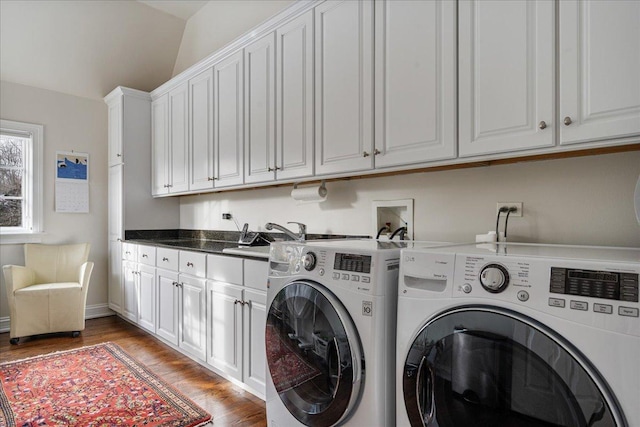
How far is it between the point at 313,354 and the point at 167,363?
1.85m

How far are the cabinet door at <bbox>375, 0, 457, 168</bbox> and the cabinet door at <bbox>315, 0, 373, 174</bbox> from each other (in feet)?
0.23

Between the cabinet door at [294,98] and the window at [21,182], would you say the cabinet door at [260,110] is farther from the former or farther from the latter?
the window at [21,182]

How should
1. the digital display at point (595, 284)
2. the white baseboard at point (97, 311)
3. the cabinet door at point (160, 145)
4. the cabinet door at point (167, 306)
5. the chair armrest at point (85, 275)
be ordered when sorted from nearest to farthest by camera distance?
1. the digital display at point (595, 284)
2. the cabinet door at point (167, 306)
3. the chair armrest at point (85, 275)
4. the cabinet door at point (160, 145)
5. the white baseboard at point (97, 311)

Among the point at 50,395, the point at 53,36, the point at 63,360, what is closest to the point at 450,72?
the point at 50,395

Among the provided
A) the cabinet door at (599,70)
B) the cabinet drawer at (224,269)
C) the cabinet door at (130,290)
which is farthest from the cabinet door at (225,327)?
the cabinet door at (599,70)

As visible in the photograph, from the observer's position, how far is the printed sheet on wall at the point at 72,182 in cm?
410

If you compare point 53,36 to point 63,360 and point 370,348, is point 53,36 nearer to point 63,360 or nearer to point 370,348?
point 63,360

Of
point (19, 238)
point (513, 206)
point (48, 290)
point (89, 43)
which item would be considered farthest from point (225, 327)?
point (89, 43)

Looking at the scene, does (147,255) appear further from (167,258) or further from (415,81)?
(415,81)

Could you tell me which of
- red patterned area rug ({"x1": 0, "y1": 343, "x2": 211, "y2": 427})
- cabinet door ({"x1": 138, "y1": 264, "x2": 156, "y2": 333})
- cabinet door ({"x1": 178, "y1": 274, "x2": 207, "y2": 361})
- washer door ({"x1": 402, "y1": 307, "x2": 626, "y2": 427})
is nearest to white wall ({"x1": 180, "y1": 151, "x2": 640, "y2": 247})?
washer door ({"x1": 402, "y1": 307, "x2": 626, "y2": 427})

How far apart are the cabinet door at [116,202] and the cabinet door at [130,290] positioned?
0.37 meters

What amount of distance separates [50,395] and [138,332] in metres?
1.34

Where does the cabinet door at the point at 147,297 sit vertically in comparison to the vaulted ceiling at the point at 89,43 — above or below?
below

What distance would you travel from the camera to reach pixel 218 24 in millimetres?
3740
